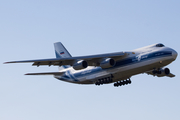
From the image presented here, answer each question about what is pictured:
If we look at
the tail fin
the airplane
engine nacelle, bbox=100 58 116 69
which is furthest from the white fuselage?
the tail fin

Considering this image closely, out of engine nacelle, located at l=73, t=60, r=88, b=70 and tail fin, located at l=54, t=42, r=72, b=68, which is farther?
tail fin, located at l=54, t=42, r=72, b=68

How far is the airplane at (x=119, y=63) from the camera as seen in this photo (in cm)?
3097

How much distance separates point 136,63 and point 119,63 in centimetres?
159

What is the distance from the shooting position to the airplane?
3097 cm

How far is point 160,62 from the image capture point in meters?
30.8

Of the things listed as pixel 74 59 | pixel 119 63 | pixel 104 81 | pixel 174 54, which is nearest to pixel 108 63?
pixel 119 63

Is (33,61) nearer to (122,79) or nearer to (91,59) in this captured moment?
(91,59)

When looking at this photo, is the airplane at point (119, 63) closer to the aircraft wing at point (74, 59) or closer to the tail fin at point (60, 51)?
the aircraft wing at point (74, 59)

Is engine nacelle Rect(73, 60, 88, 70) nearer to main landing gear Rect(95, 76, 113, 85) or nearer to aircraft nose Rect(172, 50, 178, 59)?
main landing gear Rect(95, 76, 113, 85)

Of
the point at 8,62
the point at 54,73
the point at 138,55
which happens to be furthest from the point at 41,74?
the point at 138,55

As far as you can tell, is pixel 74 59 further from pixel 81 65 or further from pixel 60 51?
pixel 60 51

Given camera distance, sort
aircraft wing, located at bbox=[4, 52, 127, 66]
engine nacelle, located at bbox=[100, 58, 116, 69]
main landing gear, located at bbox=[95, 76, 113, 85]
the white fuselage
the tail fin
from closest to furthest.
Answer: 1. the white fuselage
2. aircraft wing, located at bbox=[4, 52, 127, 66]
3. engine nacelle, located at bbox=[100, 58, 116, 69]
4. main landing gear, located at bbox=[95, 76, 113, 85]
5. the tail fin

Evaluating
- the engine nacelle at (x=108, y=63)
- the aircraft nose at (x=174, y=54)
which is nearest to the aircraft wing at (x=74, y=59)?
the engine nacelle at (x=108, y=63)

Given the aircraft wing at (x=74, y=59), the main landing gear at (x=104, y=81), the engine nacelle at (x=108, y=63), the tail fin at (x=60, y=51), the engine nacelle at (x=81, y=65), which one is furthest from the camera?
the tail fin at (x=60, y=51)
